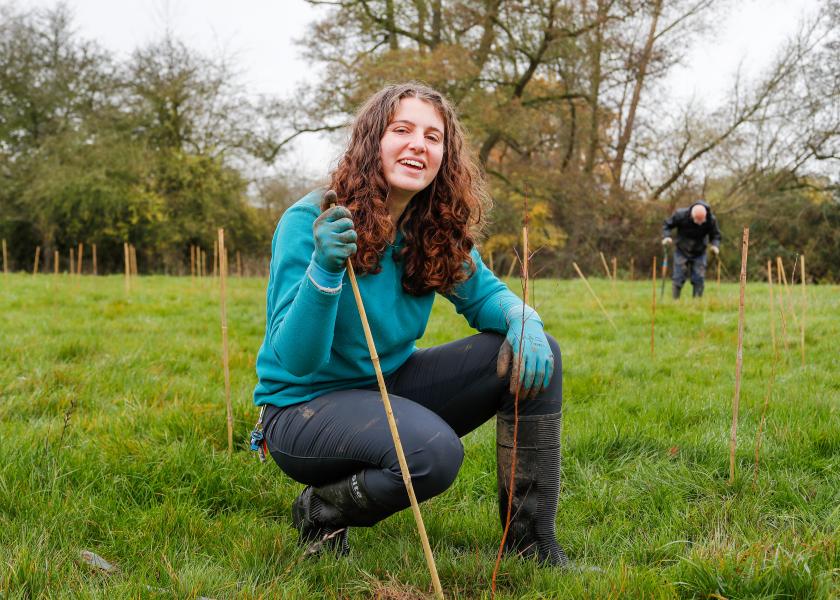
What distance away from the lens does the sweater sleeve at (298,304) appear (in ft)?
5.76

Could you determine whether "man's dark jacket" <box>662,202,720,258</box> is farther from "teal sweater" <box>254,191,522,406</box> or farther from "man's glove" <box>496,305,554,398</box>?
"man's glove" <box>496,305,554,398</box>

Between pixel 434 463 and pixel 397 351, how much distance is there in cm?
53

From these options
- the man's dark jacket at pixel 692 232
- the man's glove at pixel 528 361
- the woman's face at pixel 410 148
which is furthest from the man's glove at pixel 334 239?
the man's dark jacket at pixel 692 232

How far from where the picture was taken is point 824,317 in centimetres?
678

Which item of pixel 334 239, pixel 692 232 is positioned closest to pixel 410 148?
pixel 334 239

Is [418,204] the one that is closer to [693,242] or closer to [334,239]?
[334,239]

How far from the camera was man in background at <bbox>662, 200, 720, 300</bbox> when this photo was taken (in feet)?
32.0

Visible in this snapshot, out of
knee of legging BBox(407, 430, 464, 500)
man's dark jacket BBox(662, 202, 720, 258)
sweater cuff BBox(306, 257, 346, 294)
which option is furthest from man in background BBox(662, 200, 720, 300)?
sweater cuff BBox(306, 257, 346, 294)

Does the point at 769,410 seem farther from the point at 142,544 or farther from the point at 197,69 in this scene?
the point at 197,69

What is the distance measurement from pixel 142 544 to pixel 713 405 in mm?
2845

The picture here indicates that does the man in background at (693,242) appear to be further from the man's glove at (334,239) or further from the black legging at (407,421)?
the man's glove at (334,239)

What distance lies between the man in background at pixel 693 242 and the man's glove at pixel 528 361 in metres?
8.20

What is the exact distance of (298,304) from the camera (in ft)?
5.81

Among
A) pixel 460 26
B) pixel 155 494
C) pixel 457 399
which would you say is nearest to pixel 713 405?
pixel 457 399
